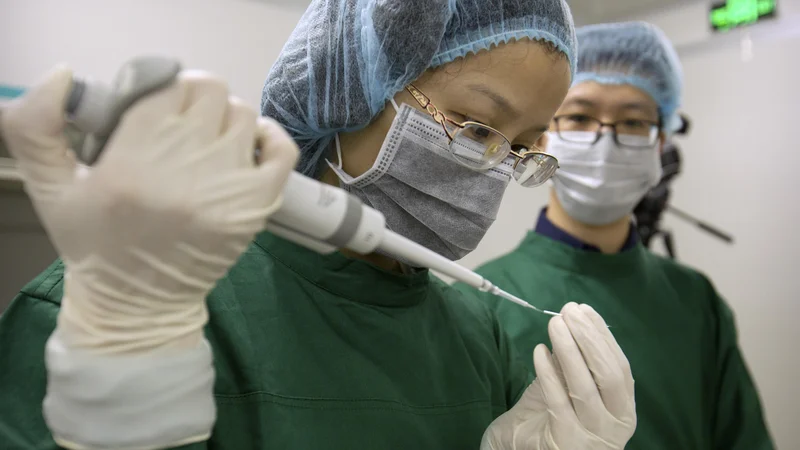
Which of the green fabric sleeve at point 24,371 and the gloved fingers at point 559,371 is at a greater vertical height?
the green fabric sleeve at point 24,371

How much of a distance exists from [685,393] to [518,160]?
97 cm

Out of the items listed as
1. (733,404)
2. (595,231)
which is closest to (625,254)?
(595,231)

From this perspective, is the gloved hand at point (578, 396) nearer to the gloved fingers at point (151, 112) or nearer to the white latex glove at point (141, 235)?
the white latex glove at point (141, 235)

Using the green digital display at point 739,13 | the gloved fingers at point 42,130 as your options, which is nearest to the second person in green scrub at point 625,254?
the gloved fingers at point 42,130

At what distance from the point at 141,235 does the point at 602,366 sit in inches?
26.3

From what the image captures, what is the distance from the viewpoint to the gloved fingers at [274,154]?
0.51m

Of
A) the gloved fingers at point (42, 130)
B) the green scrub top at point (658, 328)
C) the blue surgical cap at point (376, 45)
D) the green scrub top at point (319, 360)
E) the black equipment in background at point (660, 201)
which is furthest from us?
the black equipment in background at point (660, 201)

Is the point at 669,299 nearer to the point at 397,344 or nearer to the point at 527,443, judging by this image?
the point at 527,443

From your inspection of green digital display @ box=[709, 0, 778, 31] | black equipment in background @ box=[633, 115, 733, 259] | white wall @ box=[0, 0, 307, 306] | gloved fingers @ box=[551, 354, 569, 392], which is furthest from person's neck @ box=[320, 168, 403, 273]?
green digital display @ box=[709, 0, 778, 31]

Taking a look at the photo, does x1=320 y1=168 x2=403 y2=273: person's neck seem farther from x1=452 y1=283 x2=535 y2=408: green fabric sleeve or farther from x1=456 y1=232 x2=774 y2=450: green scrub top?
x1=456 y1=232 x2=774 y2=450: green scrub top

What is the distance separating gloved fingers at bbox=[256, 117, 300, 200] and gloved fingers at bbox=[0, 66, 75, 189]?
164 mm

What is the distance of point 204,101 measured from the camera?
484 millimetres

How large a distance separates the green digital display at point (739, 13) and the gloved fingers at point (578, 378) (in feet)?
8.96

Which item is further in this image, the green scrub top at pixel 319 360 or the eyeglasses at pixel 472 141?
the eyeglasses at pixel 472 141
